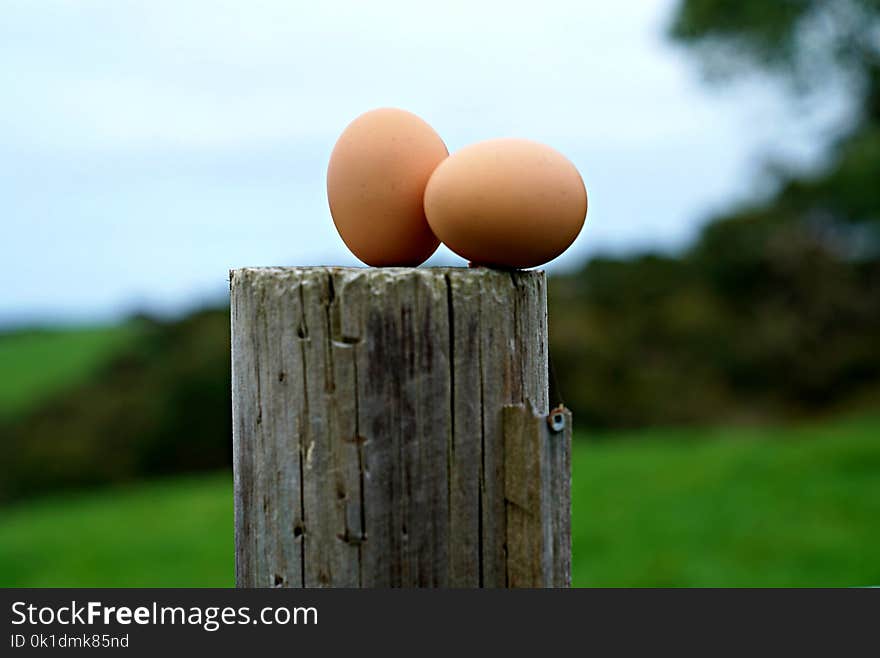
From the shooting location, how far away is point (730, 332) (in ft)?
36.6

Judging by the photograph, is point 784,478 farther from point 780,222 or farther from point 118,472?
point 118,472

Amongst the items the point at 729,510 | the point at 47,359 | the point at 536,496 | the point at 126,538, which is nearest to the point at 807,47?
the point at 729,510

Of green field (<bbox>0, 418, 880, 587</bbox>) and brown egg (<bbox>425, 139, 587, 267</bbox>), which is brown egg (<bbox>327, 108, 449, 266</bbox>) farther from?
green field (<bbox>0, 418, 880, 587</bbox>)

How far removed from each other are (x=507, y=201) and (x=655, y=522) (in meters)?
5.54

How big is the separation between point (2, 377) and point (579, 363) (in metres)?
6.91

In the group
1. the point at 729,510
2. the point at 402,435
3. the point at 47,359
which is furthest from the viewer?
the point at 47,359

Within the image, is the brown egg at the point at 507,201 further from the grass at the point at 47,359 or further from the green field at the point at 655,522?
the grass at the point at 47,359

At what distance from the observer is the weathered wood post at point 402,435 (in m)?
1.53

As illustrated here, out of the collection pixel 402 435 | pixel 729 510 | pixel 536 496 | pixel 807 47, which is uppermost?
pixel 807 47

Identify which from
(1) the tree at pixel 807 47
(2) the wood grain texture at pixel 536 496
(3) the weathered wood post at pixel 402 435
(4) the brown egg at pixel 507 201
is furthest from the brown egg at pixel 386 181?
(1) the tree at pixel 807 47

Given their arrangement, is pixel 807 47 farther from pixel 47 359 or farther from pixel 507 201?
pixel 47 359

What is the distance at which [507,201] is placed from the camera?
169 centimetres

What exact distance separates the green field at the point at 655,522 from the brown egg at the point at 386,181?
4.12 m

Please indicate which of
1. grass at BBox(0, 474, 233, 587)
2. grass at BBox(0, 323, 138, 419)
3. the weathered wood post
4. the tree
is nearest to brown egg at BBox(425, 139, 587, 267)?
the weathered wood post
